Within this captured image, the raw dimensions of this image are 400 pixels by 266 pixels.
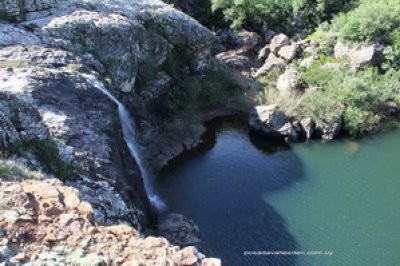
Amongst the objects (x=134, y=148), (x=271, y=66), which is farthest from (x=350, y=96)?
(x=134, y=148)

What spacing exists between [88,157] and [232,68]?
23.2 meters

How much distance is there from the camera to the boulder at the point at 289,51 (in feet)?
120

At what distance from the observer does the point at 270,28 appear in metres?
42.3

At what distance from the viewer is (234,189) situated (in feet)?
75.6

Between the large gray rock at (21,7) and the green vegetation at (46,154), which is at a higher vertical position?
the large gray rock at (21,7)

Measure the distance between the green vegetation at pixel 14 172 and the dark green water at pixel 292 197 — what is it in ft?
27.3

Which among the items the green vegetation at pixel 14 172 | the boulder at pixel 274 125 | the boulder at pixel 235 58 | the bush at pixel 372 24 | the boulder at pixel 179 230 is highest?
the bush at pixel 372 24

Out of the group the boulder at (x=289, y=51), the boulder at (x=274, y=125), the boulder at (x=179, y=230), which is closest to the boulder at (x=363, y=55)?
the boulder at (x=289, y=51)

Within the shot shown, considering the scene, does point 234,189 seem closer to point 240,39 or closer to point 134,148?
point 134,148

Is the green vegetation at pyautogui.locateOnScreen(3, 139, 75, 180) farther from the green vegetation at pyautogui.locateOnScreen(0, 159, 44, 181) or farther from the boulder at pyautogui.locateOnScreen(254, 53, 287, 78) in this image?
the boulder at pyautogui.locateOnScreen(254, 53, 287, 78)

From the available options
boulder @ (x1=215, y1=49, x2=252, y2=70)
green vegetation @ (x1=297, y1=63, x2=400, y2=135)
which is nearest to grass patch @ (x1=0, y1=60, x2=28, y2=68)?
green vegetation @ (x1=297, y1=63, x2=400, y2=135)

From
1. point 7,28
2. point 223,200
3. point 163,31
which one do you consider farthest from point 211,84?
point 7,28

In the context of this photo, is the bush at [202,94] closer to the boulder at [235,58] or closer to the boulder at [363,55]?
the boulder at [235,58]

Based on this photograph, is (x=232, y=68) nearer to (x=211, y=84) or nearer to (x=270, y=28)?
(x=211, y=84)
